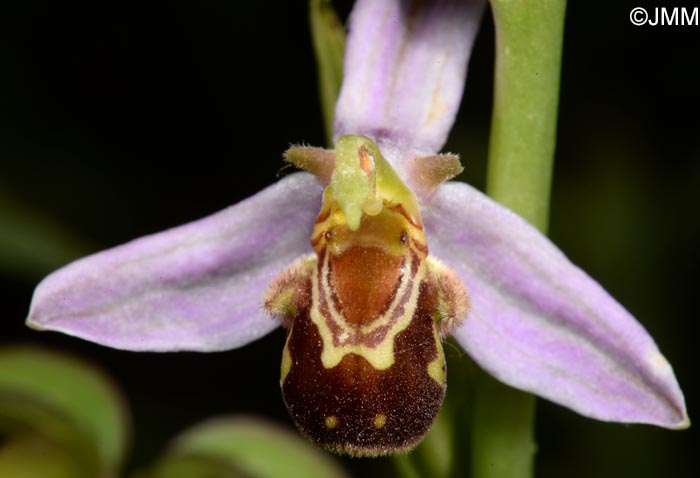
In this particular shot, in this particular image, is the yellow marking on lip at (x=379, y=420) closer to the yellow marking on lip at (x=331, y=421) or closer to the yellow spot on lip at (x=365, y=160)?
the yellow marking on lip at (x=331, y=421)

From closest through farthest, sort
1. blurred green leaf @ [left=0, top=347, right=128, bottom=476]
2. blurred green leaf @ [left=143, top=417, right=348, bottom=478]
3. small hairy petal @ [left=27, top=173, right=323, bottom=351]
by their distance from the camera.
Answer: small hairy petal @ [left=27, top=173, right=323, bottom=351] → blurred green leaf @ [left=0, top=347, right=128, bottom=476] → blurred green leaf @ [left=143, top=417, right=348, bottom=478]

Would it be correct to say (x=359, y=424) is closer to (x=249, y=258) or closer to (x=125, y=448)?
(x=249, y=258)

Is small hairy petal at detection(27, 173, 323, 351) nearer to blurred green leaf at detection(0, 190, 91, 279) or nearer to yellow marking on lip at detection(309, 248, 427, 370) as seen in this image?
yellow marking on lip at detection(309, 248, 427, 370)

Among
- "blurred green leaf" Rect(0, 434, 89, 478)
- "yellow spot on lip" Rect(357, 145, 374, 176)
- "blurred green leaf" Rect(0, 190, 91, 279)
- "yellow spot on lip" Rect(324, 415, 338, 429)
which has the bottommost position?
"blurred green leaf" Rect(0, 434, 89, 478)

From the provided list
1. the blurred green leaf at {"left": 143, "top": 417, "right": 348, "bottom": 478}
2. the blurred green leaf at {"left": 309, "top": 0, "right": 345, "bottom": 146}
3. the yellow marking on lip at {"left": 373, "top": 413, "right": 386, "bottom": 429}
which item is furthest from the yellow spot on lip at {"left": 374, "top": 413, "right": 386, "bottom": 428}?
the blurred green leaf at {"left": 143, "top": 417, "right": 348, "bottom": 478}

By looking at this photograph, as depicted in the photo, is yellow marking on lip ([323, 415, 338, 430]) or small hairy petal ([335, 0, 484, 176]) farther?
small hairy petal ([335, 0, 484, 176])

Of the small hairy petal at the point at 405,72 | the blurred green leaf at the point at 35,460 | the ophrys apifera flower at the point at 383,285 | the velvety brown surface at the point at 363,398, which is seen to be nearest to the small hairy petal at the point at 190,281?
the ophrys apifera flower at the point at 383,285

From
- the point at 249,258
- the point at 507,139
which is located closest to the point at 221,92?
the point at 249,258

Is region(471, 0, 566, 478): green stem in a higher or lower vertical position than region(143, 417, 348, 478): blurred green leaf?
higher

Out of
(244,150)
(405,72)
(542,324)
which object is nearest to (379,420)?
(542,324)
